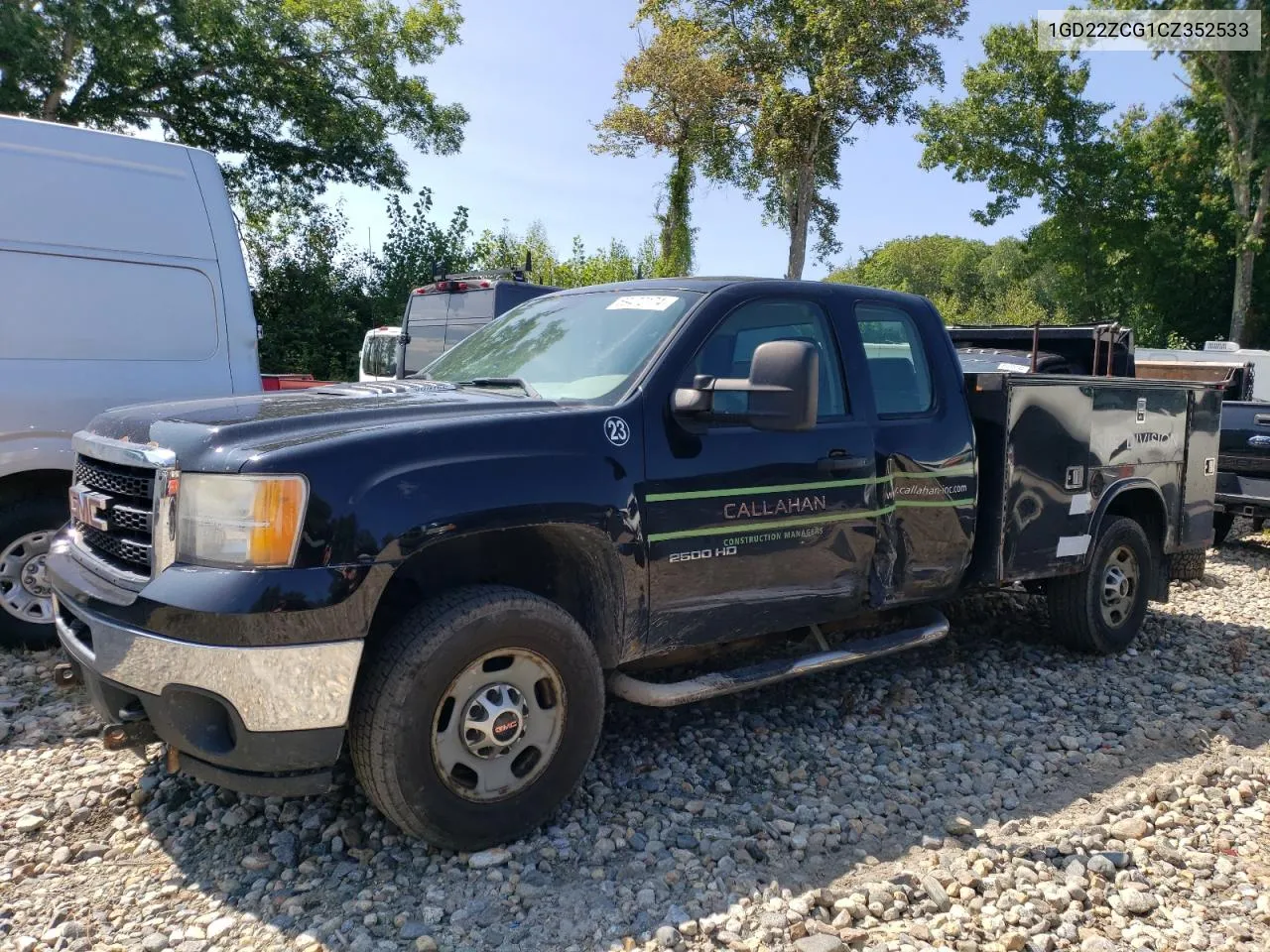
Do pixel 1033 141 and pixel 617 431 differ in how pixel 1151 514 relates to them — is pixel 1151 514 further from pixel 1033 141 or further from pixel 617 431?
pixel 1033 141

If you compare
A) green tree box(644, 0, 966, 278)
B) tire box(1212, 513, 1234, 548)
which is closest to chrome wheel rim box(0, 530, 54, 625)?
tire box(1212, 513, 1234, 548)

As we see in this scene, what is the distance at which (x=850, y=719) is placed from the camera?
4.54 metres

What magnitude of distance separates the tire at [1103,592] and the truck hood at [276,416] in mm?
3579

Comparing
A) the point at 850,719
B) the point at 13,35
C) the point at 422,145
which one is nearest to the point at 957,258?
the point at 422,145

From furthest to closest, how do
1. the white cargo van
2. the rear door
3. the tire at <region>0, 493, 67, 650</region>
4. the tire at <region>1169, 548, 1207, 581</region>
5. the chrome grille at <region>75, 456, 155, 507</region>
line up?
the tire at <region>1169, 548, 1207, 581</region>
the tire at <region>0, 493, 67, 650</region>
the white cargo van
the rear door
the chrome grille at <region>75, 456, 155, 507</region>

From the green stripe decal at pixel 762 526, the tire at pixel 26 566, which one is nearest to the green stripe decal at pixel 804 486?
the green stripe decal at pixel 762 526

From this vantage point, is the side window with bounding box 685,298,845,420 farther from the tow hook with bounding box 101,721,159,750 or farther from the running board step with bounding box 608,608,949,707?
the tow hook with bounding box 101,721,159,750

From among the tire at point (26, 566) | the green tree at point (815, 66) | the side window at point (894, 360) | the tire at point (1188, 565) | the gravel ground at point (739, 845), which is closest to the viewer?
the gravel ground at point (739, 845)

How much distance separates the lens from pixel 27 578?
16.4 ft

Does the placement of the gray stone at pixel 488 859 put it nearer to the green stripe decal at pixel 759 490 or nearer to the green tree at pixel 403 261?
the green stripe decal at pixel 759 490

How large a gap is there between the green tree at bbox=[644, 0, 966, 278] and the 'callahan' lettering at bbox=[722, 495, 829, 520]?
2030 centimetres

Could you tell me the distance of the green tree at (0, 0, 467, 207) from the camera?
558 inches

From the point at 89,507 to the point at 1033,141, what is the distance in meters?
27.3

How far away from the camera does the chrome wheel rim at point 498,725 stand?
3.06 meters
